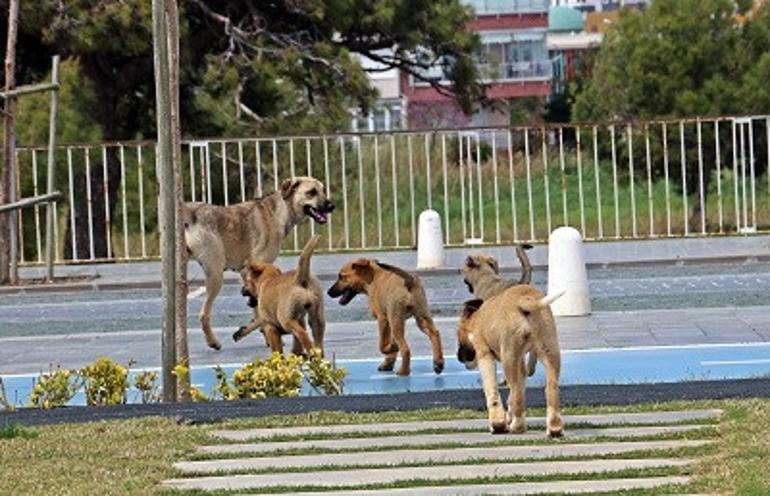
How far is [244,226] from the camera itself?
22281 millimetres

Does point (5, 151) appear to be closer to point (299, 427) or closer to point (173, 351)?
point (173, 351)

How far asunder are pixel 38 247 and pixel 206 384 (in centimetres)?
1731

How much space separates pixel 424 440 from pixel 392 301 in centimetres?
491

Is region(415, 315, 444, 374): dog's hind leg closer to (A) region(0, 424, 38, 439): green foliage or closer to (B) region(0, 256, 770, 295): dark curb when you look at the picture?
(A) region(0, 424, 38, 439): green foliage

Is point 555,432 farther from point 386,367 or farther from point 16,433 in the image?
point 386,367

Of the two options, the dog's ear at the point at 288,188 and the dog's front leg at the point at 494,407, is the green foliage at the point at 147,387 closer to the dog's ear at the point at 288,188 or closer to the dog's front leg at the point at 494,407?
the dog's front leg at the point at 494,407

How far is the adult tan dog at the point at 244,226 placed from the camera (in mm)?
21766

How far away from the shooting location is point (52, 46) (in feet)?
124

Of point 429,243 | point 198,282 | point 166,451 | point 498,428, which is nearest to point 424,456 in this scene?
point 498,428

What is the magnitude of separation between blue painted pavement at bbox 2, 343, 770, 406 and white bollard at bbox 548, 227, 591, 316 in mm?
3328

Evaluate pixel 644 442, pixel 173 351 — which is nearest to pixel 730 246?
pixel 173 351

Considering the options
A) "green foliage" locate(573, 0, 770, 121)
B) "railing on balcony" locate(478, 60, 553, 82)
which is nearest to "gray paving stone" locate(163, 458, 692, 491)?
"green foliage" locate(573, 0, 770, 121)

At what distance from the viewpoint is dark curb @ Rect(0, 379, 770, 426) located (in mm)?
13570

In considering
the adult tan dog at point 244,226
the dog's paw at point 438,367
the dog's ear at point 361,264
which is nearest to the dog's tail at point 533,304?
the dog's paw at point 438,367
